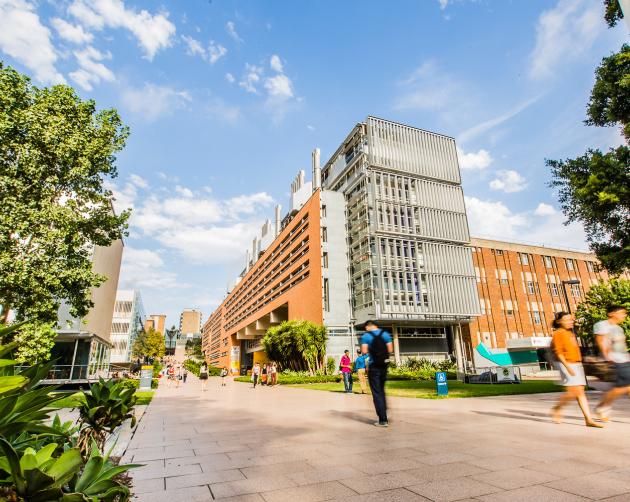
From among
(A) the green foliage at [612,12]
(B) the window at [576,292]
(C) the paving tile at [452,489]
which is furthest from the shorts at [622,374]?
(B) the window at [576,292]

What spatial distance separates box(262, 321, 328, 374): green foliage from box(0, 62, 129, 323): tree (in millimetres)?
23674

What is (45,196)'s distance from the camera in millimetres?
15391

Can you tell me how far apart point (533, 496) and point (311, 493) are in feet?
6.60

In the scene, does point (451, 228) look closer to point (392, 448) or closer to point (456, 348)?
point (456, 348)

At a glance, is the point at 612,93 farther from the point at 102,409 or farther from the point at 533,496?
the point at 102,409

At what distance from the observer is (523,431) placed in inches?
244

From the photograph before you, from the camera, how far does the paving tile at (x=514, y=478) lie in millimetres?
3592

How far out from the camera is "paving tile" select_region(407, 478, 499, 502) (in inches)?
132

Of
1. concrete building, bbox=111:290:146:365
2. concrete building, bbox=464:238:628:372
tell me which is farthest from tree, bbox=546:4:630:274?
concrete building, bbox=111:290:146:365

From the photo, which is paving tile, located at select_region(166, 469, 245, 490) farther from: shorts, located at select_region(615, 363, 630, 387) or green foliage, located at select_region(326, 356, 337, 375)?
green foliage, located at select_region(326, 356, 337, 375)

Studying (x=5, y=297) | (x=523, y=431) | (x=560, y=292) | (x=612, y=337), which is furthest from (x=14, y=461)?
(x=560, y=292)

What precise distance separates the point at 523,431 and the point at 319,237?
1478 inches

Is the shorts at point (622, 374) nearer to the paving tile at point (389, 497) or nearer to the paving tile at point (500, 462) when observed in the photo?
the paving tile at point (500, 462)

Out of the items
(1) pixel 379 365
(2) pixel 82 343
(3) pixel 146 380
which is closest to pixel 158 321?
(2) pixel 82 343
